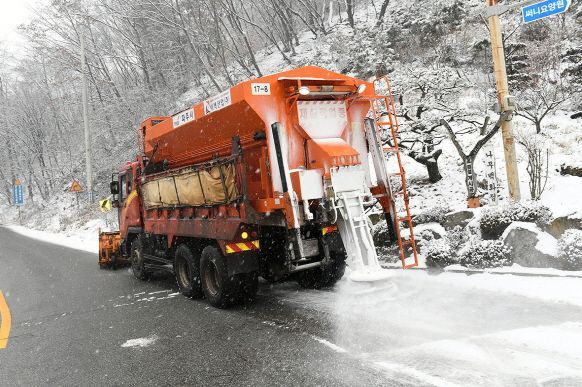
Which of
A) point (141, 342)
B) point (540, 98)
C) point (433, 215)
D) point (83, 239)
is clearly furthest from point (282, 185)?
point (83, 239)

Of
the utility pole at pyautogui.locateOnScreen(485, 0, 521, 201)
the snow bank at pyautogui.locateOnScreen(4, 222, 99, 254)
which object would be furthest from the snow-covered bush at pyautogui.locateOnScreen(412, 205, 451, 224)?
the snow bank at pyautogui.locateOnScreen(4, 222, 99, 254)

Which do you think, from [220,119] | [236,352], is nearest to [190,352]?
[236,352]

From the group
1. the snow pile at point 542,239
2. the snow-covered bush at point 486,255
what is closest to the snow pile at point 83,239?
the snow-covered bush at point 486,255

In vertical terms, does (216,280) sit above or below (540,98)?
below

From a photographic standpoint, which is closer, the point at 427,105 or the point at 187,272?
the point at 187,272

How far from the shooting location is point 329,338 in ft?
18.2

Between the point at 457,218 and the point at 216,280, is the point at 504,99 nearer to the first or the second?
the point at 457,218

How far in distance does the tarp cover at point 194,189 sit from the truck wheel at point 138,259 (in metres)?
1.37

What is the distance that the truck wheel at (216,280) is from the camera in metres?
→ 7.29

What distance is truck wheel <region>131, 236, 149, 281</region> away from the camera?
36.0 feet

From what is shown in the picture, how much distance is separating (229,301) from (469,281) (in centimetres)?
379

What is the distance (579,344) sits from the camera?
4.62 metres

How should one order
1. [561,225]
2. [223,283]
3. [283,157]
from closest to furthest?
[283,157] < [223,283] < [561,225]

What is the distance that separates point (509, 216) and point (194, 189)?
5.58 m
